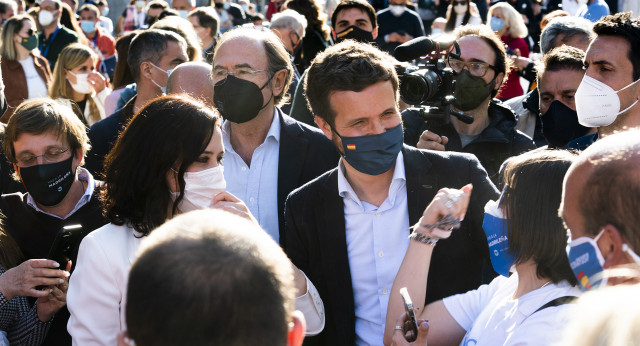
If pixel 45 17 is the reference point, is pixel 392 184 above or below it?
above

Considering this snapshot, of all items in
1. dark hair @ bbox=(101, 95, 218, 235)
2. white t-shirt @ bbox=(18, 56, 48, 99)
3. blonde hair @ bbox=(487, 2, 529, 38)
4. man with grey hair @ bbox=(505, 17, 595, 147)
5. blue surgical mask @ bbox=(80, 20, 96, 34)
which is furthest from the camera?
blue surgical mask @ bbox=(80, 20, 96, 34)

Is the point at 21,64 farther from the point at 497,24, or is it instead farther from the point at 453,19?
the point at 453,19

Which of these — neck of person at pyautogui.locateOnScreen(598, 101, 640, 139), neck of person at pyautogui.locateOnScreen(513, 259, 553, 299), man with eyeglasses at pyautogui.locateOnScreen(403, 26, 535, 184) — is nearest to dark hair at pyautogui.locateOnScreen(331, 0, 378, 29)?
man with eyeglasses at pyautogui.locateOnScreen(403, 26, 535, 184)

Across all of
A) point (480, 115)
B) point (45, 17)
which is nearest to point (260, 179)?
point (480, 115)

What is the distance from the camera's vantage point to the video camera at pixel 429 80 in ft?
12.4

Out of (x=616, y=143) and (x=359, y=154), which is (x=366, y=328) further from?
(x=616, y=143)

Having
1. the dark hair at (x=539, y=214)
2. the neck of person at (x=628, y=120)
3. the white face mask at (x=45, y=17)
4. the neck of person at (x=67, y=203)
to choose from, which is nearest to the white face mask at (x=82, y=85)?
the neck of person at (x=67, y=203)

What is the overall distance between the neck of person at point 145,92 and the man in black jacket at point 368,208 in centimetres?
241

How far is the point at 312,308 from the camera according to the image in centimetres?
287

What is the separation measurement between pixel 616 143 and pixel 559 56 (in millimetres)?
2826

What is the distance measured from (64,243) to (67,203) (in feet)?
1.76

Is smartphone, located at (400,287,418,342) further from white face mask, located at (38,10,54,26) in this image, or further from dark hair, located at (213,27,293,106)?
white face mask, located at (38,10,54,26)

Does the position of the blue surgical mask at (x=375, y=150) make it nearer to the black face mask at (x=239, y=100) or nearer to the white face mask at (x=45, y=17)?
the black face mask at (x=239, y=100)

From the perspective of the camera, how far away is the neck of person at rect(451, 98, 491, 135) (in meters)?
4.41
